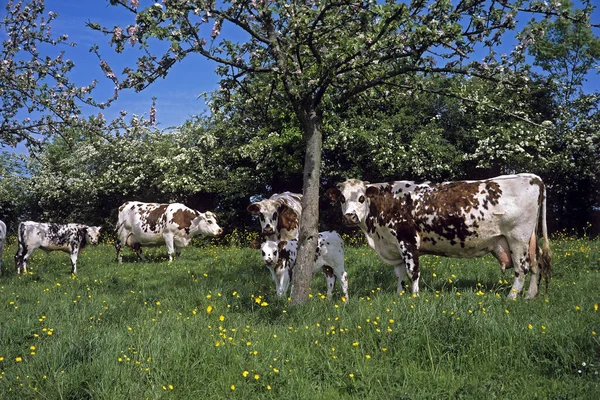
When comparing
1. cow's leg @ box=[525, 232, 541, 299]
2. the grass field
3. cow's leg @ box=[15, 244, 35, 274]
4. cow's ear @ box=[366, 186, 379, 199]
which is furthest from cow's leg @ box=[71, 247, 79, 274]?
cow's leg @ box=[525, 232, 541, 299]

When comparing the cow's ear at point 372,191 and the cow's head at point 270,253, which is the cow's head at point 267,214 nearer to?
the cow's head at point 270,253

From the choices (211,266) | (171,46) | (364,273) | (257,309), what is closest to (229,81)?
(171,46)

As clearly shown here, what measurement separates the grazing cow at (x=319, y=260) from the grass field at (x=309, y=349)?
100 cm

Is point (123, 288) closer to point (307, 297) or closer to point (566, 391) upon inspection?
point (307, 297)

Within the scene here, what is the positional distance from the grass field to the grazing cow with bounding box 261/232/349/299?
999 mm

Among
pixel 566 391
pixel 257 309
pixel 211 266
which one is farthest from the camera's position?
pixel 211 266

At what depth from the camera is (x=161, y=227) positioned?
18.2 meters

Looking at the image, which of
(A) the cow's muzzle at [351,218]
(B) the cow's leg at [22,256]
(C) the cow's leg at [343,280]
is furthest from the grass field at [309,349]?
(B) the cow's leg at [22,256]

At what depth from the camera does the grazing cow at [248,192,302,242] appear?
522 inches

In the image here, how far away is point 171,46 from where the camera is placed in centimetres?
740

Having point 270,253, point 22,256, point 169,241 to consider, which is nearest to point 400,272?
point 270,253

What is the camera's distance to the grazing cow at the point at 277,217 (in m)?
13.2

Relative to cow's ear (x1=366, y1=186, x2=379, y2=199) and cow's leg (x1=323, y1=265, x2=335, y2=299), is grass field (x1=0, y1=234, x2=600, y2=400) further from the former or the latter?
cow's ear (x1=366, y1=186, x2=379, y2=199)

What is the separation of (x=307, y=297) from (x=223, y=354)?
2.82 meters
